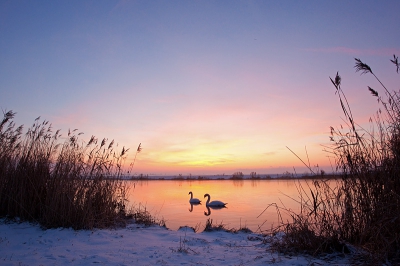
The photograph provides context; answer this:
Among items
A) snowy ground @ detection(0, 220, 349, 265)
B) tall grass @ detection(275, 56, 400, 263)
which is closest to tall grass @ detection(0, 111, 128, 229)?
snowy ground @ detection(0, 220, 349, 265)

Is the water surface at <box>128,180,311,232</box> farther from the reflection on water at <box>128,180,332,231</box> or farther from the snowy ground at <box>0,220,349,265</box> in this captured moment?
the snowy ground at <box>0,220,349,265</box>

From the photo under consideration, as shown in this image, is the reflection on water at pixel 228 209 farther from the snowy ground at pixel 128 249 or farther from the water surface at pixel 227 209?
the snowy ground at pixel 128 249

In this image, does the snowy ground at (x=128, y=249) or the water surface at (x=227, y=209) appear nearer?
the snowy ground at (x=128, y=249)

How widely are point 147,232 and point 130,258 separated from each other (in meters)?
2.19

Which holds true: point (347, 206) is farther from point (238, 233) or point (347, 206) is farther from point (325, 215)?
point (238, 233)

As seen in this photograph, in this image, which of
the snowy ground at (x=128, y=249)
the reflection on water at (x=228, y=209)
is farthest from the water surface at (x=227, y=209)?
the snowy ground at (x=128, y=249)

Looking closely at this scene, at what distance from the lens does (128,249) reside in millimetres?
4719

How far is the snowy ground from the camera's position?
3.96 meters

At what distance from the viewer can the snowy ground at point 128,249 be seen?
13.0 ft

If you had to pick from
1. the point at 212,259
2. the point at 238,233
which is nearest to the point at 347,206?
the point at 212,259

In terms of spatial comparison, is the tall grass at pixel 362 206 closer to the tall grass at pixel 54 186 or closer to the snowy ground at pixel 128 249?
the snowy ground at pixel 128 249

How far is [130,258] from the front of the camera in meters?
4.20

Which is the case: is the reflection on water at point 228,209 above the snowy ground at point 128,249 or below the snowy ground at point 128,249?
below

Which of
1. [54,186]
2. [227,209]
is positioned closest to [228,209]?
[227,209]
